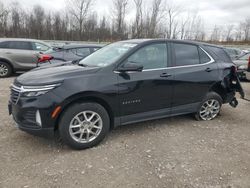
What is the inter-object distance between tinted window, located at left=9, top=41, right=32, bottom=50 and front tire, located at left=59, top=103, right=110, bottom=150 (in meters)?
7.06

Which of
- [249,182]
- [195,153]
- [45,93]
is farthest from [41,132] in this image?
[249,182]

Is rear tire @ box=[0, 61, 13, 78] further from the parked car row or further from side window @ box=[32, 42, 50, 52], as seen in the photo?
side window @ box=[32, 42, 50, 52]

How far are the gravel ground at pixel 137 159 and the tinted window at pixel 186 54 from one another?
4.16 ft

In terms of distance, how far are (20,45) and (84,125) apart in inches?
284

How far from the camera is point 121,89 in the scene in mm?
3346

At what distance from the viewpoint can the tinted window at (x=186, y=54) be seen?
4000mm

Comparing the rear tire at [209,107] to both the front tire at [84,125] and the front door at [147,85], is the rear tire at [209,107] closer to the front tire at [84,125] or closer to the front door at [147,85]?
the front door at [147,85]

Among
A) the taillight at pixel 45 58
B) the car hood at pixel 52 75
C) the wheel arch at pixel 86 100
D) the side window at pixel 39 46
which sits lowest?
the wheel arch at pixel 86 100

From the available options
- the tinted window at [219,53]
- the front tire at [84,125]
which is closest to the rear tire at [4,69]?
the front tire at [84,125]

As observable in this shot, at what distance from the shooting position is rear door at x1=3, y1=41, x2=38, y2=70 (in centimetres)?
862

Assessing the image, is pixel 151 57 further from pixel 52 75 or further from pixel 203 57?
pixel 52 75

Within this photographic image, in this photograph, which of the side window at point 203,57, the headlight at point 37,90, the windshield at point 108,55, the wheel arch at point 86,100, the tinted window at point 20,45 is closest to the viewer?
the headlight at point 37,90

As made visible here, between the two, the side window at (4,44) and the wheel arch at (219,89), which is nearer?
the wheel arch at (219,89)

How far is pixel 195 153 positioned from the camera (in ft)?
10.7
